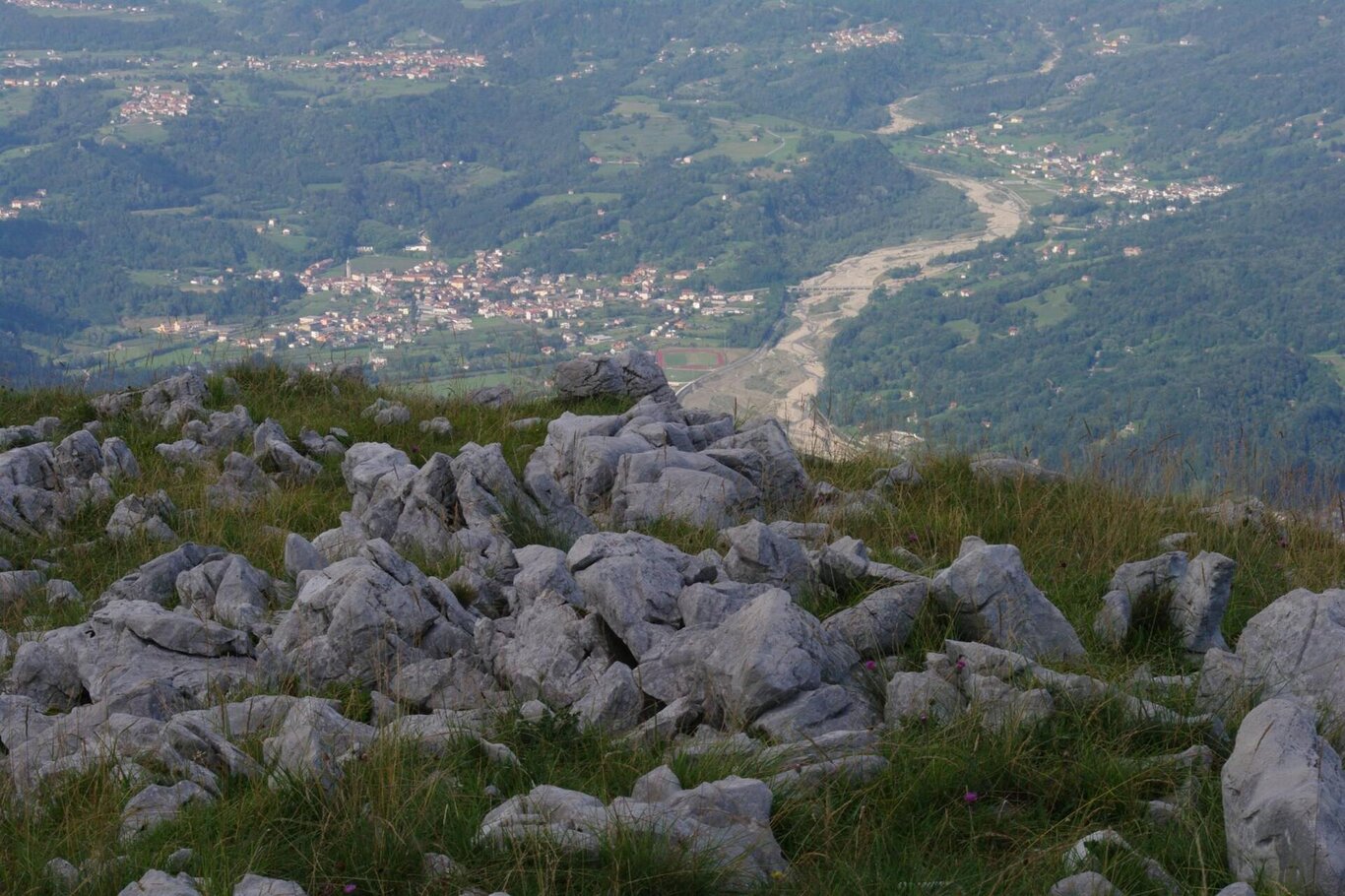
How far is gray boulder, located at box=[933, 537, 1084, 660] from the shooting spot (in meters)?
7.29

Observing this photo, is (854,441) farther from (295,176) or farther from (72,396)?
(295,176)

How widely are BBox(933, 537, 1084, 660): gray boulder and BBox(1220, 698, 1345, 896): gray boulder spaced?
1932 mm

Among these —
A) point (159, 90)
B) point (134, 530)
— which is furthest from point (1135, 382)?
point (159, 90)

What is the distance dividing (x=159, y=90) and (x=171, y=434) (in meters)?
189

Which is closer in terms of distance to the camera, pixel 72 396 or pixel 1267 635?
pixel 1267 635

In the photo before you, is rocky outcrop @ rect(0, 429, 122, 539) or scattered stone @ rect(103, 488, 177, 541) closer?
scattered stone @ rect(103, 488, 177, 541)

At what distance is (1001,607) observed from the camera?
7.34m

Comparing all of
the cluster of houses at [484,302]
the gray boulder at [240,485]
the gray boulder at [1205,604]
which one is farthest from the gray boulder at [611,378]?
the cluster of houses at [484,302]

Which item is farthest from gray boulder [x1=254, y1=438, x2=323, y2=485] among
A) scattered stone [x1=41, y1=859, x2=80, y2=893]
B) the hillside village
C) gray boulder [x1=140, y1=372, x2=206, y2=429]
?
the hillside village

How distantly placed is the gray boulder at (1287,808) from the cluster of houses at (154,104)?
183m

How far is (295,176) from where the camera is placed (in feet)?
541

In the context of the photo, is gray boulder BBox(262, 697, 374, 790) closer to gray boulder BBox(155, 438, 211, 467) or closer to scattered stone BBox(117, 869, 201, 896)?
scattered stone BBox(117, 869, 201, 896)

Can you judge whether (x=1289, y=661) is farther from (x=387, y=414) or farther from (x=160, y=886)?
(x=387, y=414)

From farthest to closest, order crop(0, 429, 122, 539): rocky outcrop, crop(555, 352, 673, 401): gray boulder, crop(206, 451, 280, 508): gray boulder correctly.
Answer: crop(555, 352, 673, 401): gray boulder → crop(206, 451, 280, 508): gray boulder → crop(0, 429, 122, 539): rocky outcrop
